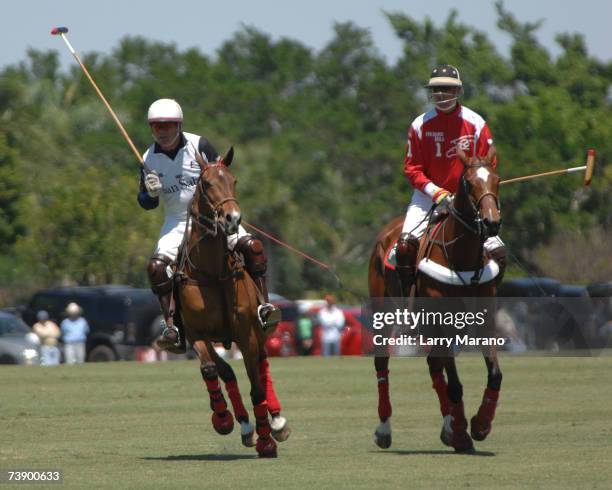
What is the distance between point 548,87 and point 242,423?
59.3m

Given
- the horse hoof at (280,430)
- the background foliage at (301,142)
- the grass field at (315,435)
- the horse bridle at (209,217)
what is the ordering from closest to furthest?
the grass field at (315,435), the horse bridle at (209,217), the horse hoof at (280,430), the background foliage at (301,142)

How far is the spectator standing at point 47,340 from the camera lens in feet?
119

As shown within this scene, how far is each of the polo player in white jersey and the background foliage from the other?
3983 cm

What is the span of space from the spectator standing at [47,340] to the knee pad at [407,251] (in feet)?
75.6

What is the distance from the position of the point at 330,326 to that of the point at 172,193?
25.2 metres

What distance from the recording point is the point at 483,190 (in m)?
13.0

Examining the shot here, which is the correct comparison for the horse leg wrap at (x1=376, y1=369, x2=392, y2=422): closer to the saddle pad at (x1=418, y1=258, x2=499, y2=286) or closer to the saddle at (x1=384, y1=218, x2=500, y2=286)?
the saddle at (x1=384, y1=218, x2=500, y2=286)

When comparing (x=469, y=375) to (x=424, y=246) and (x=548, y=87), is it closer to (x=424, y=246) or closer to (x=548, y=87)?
(x=424, y=246)

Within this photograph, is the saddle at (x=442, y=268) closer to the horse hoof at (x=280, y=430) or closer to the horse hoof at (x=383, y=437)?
the horse hoof at (x=383, y=437)

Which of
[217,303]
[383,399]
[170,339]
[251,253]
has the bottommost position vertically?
[383,399]

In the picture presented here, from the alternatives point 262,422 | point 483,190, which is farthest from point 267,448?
point 483,190

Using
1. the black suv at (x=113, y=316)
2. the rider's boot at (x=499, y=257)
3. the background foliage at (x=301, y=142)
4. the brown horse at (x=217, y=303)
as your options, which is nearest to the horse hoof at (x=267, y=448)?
the brown horse at (x=217, y=303)

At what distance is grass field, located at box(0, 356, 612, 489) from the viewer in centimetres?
1151

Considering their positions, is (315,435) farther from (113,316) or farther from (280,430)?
(113,316)
